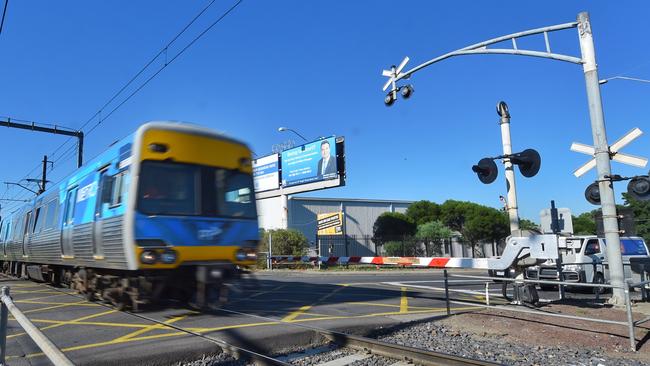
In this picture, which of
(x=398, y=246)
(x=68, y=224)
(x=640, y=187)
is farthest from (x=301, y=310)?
(x=398, y=246)

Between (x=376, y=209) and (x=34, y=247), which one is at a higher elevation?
(x=376, y=209)

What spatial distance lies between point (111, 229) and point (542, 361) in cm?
709

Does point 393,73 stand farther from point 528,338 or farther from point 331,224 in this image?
point 331,224

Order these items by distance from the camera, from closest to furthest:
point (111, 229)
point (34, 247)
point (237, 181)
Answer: point (111, 229), point (237, 181), point (34, 247)

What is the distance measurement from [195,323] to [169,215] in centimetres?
197

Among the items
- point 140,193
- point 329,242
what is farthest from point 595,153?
point 329,242

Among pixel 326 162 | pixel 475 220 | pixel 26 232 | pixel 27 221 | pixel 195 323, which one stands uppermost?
pixel 326 162

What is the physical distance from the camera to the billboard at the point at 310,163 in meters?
36.9

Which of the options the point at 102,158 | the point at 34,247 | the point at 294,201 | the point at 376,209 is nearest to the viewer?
the point at 102,158

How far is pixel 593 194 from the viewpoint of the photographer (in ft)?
35.4

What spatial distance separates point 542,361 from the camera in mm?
6320

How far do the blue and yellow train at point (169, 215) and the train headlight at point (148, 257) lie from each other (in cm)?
2

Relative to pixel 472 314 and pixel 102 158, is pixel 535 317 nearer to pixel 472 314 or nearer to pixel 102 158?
pixel 472 314

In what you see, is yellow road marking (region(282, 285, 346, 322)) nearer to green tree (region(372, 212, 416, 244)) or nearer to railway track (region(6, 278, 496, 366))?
railway track (region(6, 278, 496, 366))
